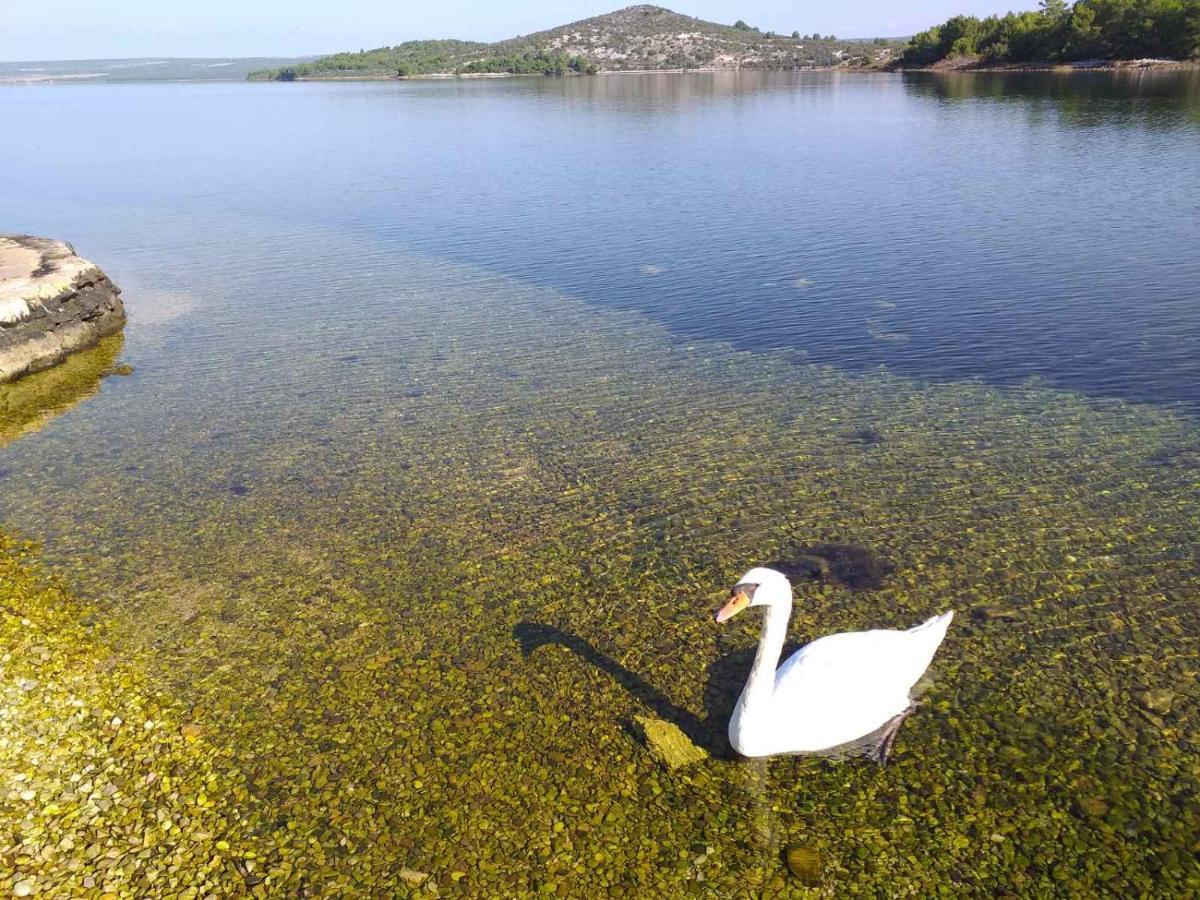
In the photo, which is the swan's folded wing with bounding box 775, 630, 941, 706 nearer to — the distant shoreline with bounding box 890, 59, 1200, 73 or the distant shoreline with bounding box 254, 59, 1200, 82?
the distant shoreline with bounding box 254, 59, 1200, 82

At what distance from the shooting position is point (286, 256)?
31047 mm

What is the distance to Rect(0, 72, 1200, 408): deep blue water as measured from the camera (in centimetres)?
2017

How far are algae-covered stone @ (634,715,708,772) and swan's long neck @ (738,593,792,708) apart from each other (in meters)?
0.70

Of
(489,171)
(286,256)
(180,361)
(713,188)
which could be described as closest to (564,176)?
(489,171)

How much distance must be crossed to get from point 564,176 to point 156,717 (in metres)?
39.7

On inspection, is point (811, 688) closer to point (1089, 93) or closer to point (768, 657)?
point (768, 657)

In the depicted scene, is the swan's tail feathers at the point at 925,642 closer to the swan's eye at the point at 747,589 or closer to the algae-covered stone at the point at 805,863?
the swan's eye at the point at 747,589

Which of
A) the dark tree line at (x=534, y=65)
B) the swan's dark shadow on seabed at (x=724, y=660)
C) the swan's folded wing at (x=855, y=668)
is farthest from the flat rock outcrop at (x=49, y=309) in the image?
the dark tree line at (x=534, y=65)

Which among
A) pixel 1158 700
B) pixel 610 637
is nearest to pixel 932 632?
pixel 1158 700

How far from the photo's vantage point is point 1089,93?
2630 inches

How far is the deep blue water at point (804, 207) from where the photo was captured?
20172 mm

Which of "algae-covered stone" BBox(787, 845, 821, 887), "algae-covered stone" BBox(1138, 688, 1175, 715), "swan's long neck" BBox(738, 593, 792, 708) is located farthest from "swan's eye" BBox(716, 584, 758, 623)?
"algae-covered stone" BBox(1138, 688, 1175, 715)

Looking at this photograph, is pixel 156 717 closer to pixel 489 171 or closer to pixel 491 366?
pixel 491 366

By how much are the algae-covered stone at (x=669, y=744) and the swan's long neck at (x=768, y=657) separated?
0.70 m
